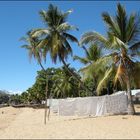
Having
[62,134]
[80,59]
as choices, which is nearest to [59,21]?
[80,59]

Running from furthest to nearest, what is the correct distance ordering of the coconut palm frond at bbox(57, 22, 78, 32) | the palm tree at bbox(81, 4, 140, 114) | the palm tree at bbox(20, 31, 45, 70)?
1. the palm tree at bbox(20, 31, 45, 70)
2. the coconut palm frond at bbox(57, 22, 78, 32)
3. the palm tree at bbox(81, 4, 140, 114)

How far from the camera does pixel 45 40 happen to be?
3189 centimetres

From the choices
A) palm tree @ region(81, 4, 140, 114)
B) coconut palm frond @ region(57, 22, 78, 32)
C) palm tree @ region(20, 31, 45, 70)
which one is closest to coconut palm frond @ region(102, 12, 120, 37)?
palm tree @ region(81, 4, 140, 114)

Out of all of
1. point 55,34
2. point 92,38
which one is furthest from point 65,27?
point 92,38

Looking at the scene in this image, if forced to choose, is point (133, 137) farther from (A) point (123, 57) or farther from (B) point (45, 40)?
(B) point (45, 40)

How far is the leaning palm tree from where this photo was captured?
31359mm

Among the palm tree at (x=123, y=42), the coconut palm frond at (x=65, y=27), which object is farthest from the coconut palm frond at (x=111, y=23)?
the coconut palm frond at (x=65, y=27)

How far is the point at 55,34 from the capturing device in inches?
1252

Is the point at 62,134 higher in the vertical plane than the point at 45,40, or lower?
lower

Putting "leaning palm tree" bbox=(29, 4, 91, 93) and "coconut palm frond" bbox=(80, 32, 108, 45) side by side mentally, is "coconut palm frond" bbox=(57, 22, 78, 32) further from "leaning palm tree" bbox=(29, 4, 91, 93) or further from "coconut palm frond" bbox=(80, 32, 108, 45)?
"coconut palm frond" bbox=(80, 32, 108, 45)

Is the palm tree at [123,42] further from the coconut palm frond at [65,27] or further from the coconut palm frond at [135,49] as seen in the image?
the coconut palm frond at [65,27]

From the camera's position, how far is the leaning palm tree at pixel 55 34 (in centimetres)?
3136

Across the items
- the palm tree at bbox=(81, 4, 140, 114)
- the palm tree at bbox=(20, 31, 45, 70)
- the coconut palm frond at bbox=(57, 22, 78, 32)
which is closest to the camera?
the palm tree at bbox=(81, 4, 140, 114)

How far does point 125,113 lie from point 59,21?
546 inches
